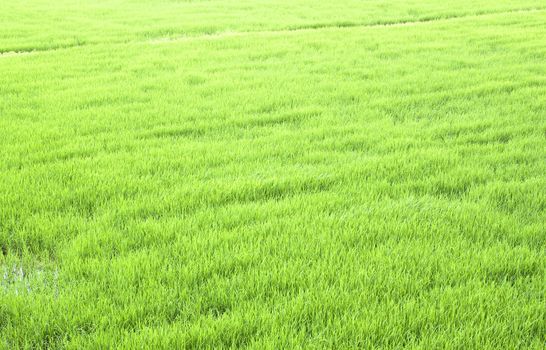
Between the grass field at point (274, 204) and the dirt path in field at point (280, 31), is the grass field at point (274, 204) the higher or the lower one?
the lower one

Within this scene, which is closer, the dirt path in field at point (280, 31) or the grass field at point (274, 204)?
the grass field at point (274, 204)

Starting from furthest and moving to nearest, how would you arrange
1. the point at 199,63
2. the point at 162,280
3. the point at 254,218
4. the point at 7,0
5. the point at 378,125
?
1. the point at 7,0
2. the point at 199,63
3. the point at 378,125
4. the point at 254,218
5. the point at 162,280

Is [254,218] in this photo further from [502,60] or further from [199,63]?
[502,60]

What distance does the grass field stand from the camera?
252 centimetres

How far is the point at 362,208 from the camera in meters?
3.73

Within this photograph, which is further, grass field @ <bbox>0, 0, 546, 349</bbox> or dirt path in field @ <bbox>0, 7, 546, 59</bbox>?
dirt path in field @ <bbox>0, 7, 546, 59</bbox>

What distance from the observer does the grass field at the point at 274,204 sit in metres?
2.52

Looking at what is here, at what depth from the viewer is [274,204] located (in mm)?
3793

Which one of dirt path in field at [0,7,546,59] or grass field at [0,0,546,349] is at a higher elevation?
dirt path in field at [0,7,546,59]

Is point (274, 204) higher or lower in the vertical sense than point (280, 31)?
lower

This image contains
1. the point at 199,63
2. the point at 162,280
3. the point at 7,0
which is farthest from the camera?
the point at 7,0

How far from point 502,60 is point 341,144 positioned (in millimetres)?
5456

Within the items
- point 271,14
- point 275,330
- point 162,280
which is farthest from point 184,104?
point 271,14

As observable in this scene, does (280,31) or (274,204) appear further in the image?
(280,31)
